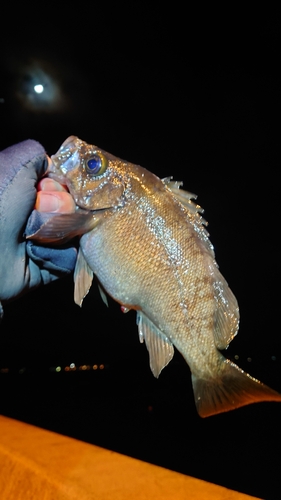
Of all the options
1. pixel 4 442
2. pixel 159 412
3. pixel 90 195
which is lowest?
pixel 159 412

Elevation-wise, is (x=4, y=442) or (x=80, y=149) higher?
(x=80, y=149)

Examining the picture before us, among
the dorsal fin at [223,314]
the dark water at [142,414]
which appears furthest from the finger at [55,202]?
the dark water at [142,414]

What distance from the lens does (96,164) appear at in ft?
7.20

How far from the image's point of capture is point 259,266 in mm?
31547

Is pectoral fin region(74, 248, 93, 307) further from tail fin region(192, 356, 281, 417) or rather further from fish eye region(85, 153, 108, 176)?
tail fin region(192, 356, 281, 417)

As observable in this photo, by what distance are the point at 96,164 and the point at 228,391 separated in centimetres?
125

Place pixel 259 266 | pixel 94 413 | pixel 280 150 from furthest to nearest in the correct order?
1. pixel 259 266
2. pixel 280 150
3. pixel 94 413

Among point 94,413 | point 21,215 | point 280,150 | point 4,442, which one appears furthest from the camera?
point 280,150

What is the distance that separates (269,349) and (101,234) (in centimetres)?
3674

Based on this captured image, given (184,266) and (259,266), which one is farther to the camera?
(259,266)

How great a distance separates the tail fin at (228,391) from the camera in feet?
6.00

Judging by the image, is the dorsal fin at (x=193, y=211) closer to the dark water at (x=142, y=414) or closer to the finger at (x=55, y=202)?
the finger at (x=55, y=202)

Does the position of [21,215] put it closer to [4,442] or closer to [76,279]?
[76,279]

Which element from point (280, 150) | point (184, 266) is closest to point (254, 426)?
point (184, 266)
